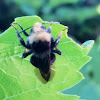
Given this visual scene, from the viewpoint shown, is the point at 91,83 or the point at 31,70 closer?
the point at 31,70

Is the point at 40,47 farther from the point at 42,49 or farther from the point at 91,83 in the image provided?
the point at 91,83

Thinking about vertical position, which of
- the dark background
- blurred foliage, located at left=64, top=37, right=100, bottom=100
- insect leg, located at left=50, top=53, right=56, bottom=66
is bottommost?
insect leg, located at left=50, top=53, right=56, bottom=66

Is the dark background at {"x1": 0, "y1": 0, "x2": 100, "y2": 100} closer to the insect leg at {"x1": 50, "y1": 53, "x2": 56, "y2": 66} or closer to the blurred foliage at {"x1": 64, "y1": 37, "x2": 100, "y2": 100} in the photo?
the blurred foliage at {"x1": 64, "y1": 37, "x2": 100, "y2": 100}

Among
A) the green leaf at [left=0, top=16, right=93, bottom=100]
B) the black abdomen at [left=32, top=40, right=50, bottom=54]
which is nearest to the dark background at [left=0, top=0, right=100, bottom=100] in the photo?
the black abdomen at [left=32, top=40, right=50, bottom=54]

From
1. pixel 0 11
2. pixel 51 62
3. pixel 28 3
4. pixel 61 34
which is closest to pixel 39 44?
pixel 51 62

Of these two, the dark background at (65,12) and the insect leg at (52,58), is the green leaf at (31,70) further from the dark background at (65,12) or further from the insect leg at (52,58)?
the dark background at (65,12)

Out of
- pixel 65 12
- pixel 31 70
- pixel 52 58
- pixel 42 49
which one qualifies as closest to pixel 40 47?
pixel 42 49

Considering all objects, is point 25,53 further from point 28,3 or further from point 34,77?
point 28,3
